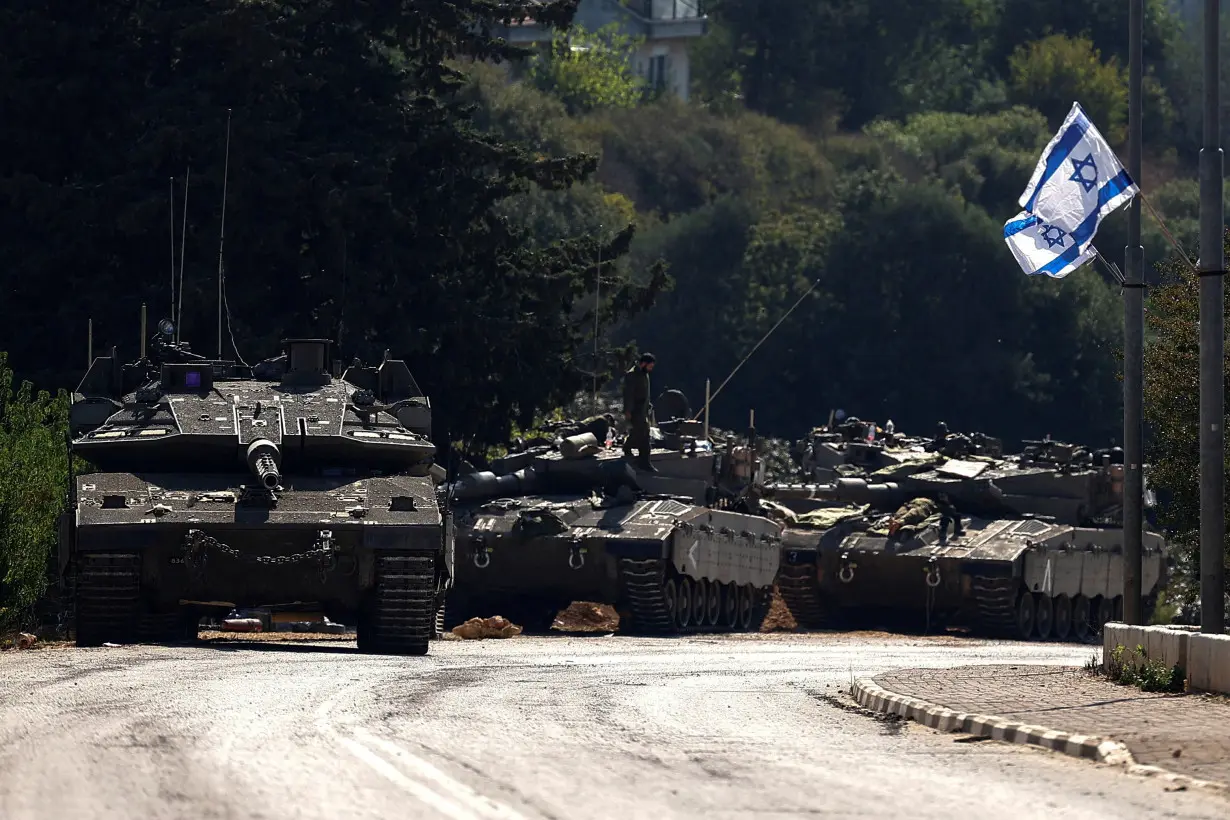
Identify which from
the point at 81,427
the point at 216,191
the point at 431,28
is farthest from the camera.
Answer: the point at 431,28

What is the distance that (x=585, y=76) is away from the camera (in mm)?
107500

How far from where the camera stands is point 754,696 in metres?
17.5

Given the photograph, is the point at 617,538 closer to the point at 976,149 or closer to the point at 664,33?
the point at 976,149

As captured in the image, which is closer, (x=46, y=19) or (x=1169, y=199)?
(x=46, y=19)

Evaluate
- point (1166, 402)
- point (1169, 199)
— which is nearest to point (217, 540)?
point (1166, 402)

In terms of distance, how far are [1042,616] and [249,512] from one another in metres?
17.5

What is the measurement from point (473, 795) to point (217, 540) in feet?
36.9

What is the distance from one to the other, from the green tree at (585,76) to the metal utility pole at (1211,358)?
290 ft

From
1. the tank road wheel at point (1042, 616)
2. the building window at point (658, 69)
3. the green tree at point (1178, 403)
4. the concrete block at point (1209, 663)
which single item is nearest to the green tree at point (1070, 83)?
the building window at point (658, 69)

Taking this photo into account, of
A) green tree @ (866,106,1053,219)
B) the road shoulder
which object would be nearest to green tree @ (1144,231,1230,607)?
the road shoulder

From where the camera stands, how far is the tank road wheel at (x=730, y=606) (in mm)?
34719

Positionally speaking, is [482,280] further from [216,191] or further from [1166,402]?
[1166,402]

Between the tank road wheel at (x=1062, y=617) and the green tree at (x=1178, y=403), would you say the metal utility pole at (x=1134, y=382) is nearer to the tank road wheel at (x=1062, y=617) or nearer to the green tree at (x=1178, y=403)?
the green tree at (x=1178, y=403)

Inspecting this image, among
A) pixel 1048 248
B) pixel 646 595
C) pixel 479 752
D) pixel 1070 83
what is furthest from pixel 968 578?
pixel 1070 83
